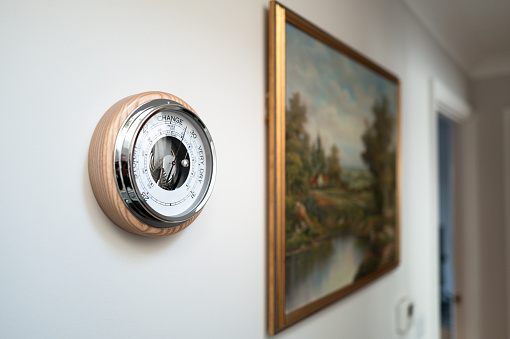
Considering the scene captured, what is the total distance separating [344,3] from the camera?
1.47 m

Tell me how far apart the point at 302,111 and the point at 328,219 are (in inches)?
15.3

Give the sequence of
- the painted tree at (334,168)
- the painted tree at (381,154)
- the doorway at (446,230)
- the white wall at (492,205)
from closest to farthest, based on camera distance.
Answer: the painted tree at (334,168) < the painted tree at (381,154) < the white wall at (492,205) < the doorway at (446,230)

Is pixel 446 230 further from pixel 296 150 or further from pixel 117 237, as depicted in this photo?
pixel 117 237

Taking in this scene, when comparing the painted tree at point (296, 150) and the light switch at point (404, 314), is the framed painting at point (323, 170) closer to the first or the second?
the painted tree at point (296, 150)

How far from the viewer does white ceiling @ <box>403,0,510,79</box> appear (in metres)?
2.10

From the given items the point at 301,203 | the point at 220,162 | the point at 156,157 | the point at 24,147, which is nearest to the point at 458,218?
the point at 301,203

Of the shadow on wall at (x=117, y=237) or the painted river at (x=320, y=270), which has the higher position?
the shadow on wall at (x=117, y=237)

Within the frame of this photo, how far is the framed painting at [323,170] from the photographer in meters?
1.04

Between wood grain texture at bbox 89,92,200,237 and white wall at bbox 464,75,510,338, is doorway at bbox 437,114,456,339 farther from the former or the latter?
wood grain texture at bbox 89,92,200,237

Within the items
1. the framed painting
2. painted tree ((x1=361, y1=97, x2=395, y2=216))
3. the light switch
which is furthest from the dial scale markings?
the light switch

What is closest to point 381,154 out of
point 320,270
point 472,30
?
point 320,270

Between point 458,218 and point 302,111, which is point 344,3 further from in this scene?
point 458,218

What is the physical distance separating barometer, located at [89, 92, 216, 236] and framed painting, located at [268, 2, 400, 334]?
31 cm

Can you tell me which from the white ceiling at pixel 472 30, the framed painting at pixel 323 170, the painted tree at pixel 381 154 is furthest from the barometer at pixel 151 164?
the white ceiling at pixel 472 30
